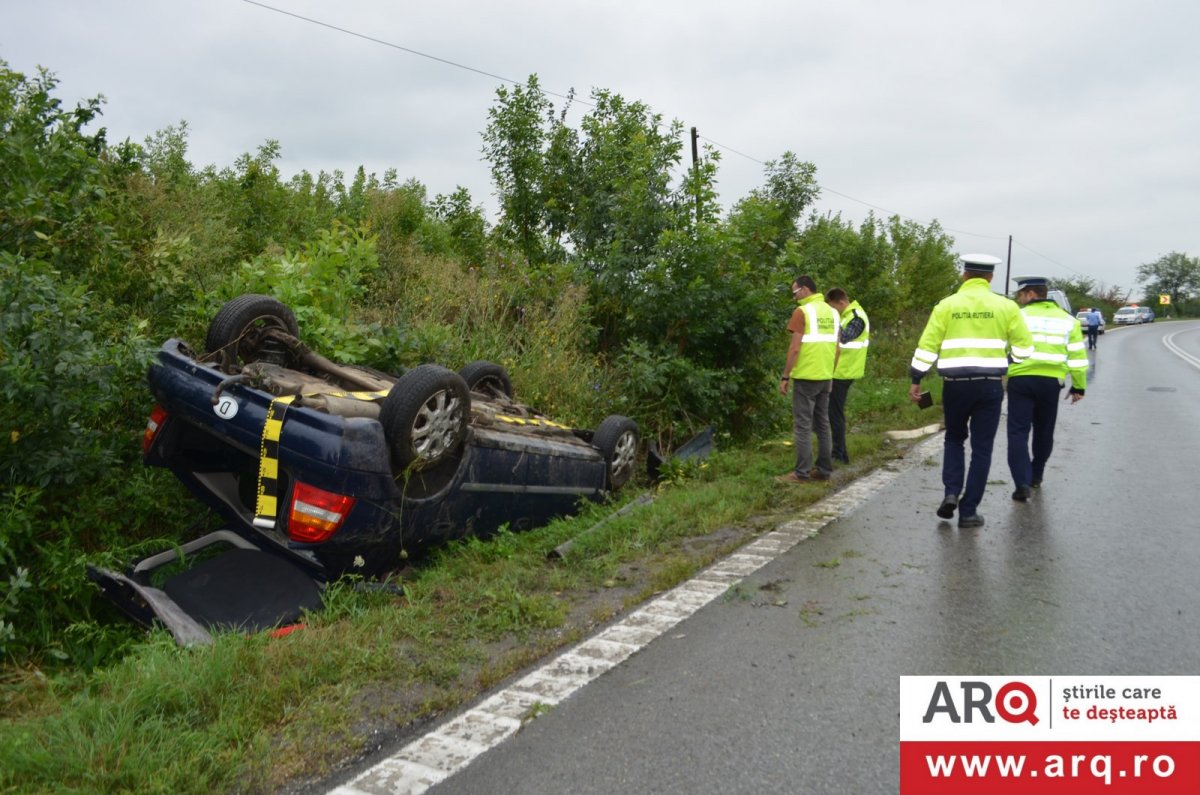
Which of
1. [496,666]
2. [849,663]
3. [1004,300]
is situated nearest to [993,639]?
[849,663]

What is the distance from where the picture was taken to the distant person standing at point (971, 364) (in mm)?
6160

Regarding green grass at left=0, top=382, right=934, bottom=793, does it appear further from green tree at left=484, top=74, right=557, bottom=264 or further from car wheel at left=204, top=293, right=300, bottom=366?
green tree at left=484, top=74, right=557, bottom=264

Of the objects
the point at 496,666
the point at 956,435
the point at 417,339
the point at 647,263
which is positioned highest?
the point at 647,263

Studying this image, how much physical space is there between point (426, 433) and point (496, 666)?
1.56m

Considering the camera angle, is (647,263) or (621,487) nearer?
(621,487)

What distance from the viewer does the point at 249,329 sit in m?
5.55

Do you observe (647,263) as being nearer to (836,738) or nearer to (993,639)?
(993,639)

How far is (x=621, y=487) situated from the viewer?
725cm

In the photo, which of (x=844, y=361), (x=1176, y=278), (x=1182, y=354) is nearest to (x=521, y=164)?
(x=844, y=361)

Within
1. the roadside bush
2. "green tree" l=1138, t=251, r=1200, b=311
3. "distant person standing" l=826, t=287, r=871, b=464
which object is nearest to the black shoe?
"distant person standing" l=826, t=287, r=871, b=464

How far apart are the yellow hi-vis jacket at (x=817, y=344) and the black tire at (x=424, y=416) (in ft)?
12.6

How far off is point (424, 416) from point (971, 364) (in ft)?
12.8

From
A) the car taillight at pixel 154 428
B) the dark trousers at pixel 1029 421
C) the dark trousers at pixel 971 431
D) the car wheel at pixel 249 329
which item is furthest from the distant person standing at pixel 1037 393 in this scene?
the car taillight at pixel 154 428

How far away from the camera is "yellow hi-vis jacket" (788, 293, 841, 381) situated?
7750 millimetres
